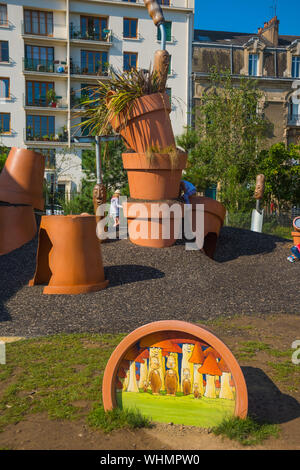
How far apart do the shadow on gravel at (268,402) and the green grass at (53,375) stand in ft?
3.72

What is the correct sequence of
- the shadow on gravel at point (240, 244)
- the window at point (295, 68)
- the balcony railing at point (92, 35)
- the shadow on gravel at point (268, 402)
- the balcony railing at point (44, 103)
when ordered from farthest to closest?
1. the window at point (295, 68)
2. the balcony railing at point (44, 103)
3. the balcony railing at point (92, 35)
4. the shadow on gravel at point (240, 244)
5. the shadow on gravel at point (268, 402)

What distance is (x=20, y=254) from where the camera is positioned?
28.5 feet

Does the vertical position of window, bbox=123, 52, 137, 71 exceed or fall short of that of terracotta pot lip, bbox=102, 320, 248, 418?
it exceeds it

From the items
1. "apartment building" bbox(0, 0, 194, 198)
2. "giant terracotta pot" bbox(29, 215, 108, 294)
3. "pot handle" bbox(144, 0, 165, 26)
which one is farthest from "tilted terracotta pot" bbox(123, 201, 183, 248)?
"apartment building" bbox(0, 0, 194, 198)

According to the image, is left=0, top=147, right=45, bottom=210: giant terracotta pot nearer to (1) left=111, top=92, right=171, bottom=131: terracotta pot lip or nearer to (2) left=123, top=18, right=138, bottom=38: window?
(1) left=111, top=92, right=171, bottom=131: terracotta pot lip

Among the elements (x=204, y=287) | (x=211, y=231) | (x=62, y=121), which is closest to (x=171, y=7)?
(x=62, y=121)

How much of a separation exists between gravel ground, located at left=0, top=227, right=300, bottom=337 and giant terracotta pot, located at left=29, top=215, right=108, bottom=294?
0.20 metres

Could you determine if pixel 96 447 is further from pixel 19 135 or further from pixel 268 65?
pixel 268 65

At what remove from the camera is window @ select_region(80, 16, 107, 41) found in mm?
32562

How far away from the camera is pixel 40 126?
32.9 meters

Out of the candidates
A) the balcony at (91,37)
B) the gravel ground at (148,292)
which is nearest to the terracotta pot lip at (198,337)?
the gravel ground at (148,292)

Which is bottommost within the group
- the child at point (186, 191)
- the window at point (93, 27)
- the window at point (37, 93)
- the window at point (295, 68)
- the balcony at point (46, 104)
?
the child at point (186, 191)

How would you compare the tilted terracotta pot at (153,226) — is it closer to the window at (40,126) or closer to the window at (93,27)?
the window at (40,126)

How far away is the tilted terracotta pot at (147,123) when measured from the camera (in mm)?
8758
